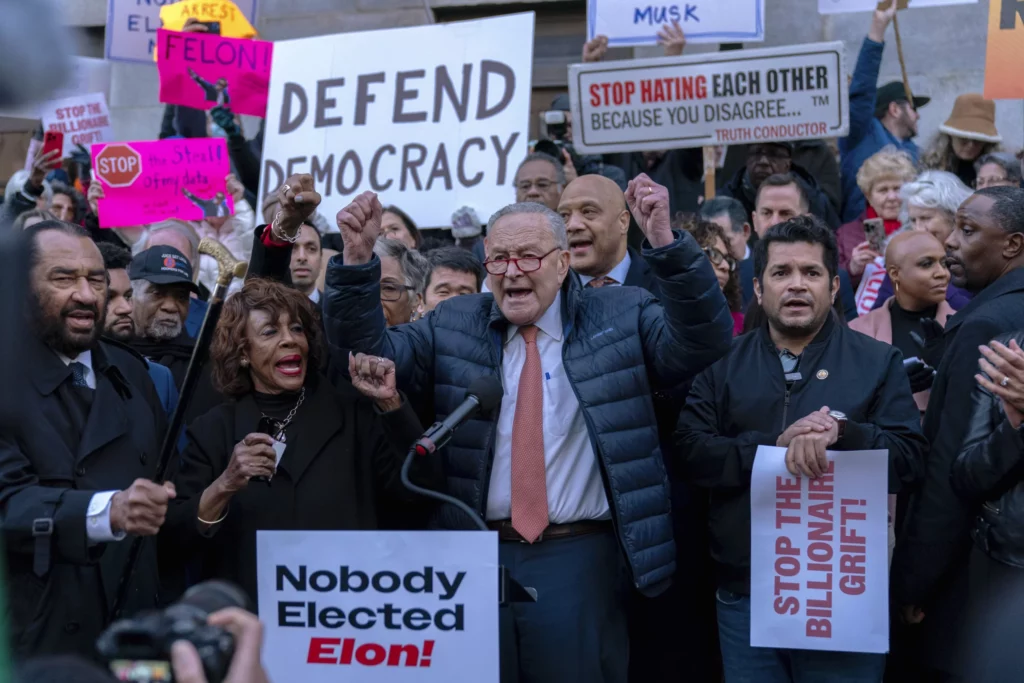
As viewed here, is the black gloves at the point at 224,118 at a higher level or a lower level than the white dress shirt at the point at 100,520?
higher

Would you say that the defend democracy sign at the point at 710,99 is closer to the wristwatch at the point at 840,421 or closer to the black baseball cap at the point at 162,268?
the black baseball cap at the point at 162,268

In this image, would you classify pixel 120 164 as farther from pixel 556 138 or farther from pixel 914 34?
pixel 914 34

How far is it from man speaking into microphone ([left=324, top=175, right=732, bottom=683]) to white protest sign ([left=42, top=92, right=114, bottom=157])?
228 inches

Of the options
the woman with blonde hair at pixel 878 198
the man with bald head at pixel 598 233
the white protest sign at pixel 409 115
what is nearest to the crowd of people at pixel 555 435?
the man with bald head at pixel 598 233

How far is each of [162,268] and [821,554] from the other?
10.5 feet

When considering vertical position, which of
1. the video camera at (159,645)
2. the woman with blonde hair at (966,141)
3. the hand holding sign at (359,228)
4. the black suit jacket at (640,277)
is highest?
the woman with blonde hair at (966,141)

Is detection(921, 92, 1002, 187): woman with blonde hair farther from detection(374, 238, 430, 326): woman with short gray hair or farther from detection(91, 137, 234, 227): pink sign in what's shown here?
detection(91, 137, 234, 227): pink sign

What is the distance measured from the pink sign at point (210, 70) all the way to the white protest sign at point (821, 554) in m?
5.05

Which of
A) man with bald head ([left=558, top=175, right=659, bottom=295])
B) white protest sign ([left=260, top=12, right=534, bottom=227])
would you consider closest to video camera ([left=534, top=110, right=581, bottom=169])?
white protest sign ([left=260, top=12, right=534, bottom=227])

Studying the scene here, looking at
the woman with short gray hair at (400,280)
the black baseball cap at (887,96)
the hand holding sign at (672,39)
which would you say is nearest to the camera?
the woman with short gray hair at (400,280)

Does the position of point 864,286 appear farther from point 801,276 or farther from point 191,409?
point 191,409

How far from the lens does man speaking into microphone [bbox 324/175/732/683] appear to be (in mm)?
4445

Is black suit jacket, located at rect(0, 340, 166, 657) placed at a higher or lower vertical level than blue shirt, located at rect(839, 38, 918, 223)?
lower

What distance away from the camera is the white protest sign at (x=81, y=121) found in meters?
A: 9.70
